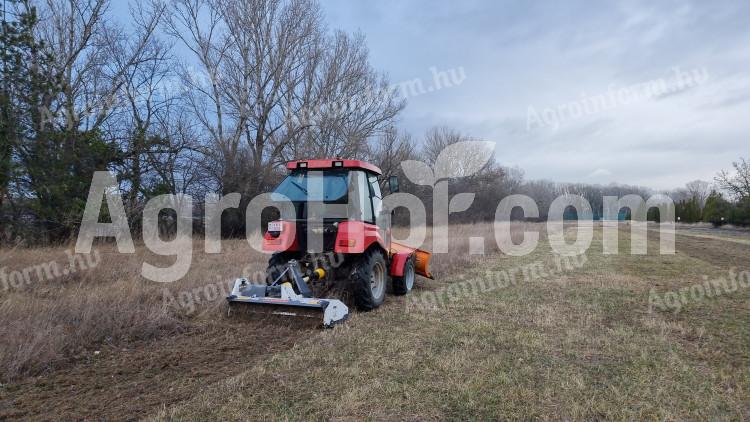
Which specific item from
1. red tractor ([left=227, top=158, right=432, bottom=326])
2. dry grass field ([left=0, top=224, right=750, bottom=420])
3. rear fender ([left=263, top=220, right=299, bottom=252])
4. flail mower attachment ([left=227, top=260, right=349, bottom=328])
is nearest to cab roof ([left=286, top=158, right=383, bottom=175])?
red tractor ([left=227, top=158, right=432, bottom=326])

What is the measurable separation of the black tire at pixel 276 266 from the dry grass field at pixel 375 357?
2.43ft

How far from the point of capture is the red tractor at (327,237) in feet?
18.3

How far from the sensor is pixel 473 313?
227 inches

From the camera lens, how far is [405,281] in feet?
23.3

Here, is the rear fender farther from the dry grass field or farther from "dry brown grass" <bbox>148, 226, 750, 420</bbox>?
"dry brown grass" <bbox>148, 226, 750, 420</bbox>

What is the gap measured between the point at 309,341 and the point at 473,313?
93.7 inches

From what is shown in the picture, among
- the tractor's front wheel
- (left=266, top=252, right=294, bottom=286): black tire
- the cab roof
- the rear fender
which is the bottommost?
the tractor's front wheel

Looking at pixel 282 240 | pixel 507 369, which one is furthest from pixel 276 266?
pixel 507 369

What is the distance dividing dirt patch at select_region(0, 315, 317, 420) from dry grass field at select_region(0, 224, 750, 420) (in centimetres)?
2

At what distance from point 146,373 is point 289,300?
5.40 ft

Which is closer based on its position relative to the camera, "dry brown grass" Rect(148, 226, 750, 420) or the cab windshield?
"dry brown grass" Rect(148, 226, 750, 420)

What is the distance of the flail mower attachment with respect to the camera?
4.94 meters

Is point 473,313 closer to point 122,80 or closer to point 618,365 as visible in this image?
point 618,365

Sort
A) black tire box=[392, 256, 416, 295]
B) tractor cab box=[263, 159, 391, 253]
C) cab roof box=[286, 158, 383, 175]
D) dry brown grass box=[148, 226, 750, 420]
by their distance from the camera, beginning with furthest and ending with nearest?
black tire box=[392, 256, 416, 295], cab roof box=[286, 158, 383, 175], tractor cab box=[263, 159, 391, 253], dry brown grass box=[148, 226, 750, 420]
